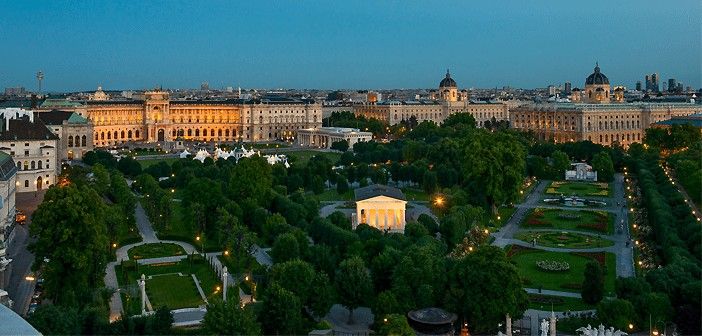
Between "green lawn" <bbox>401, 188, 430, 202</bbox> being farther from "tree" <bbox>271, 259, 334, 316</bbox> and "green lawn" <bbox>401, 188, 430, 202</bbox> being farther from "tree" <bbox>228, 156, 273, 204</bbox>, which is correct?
"tree" <bbox>271, 259, 334, 316</bbox>

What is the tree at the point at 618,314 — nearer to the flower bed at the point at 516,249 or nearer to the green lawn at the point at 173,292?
the flower bed at the point at 516,249

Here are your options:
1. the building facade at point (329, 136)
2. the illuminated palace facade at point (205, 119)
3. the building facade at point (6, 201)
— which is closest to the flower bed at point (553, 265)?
the building facade at point (6, 201)

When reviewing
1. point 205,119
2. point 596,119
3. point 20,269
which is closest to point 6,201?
point 20,269

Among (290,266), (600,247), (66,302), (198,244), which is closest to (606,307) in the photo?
(290,266)

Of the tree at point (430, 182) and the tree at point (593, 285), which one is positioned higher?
the tree at point (430, 182)

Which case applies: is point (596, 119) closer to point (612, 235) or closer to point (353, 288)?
point (612, 235)

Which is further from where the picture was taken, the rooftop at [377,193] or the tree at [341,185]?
the tree at [341,185]

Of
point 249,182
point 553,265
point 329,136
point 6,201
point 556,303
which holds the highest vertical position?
point 329,136
